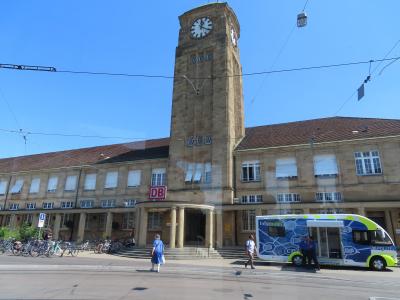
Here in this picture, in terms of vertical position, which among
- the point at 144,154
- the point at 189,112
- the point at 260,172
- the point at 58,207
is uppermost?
the point at 189,112

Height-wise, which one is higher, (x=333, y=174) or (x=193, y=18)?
(x=193, y=18)

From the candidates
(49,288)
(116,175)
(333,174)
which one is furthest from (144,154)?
(49,288)

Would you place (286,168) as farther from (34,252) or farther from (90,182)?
(90,182)

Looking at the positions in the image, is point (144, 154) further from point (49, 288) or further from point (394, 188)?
point (49, 288)

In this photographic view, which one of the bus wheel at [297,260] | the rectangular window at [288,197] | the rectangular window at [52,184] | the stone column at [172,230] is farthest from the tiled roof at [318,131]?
the rectangular window at [52,184]

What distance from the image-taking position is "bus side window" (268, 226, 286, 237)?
18469 millimetres

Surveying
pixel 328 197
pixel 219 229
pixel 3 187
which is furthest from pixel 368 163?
pixel 3 187

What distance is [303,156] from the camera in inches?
1041

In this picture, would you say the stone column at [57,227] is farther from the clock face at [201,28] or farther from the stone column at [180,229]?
the clock face at [201,28]

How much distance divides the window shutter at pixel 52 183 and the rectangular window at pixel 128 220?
1056 centimetres

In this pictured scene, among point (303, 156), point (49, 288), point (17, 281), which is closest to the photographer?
point (49, 288)

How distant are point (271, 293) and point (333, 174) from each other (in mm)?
18046

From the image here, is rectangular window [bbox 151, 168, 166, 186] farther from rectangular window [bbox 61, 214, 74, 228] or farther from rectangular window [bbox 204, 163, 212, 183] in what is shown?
rectangular window [bbox 61, 214, 74, 228]

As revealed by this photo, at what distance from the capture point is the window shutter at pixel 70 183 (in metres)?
36.2
